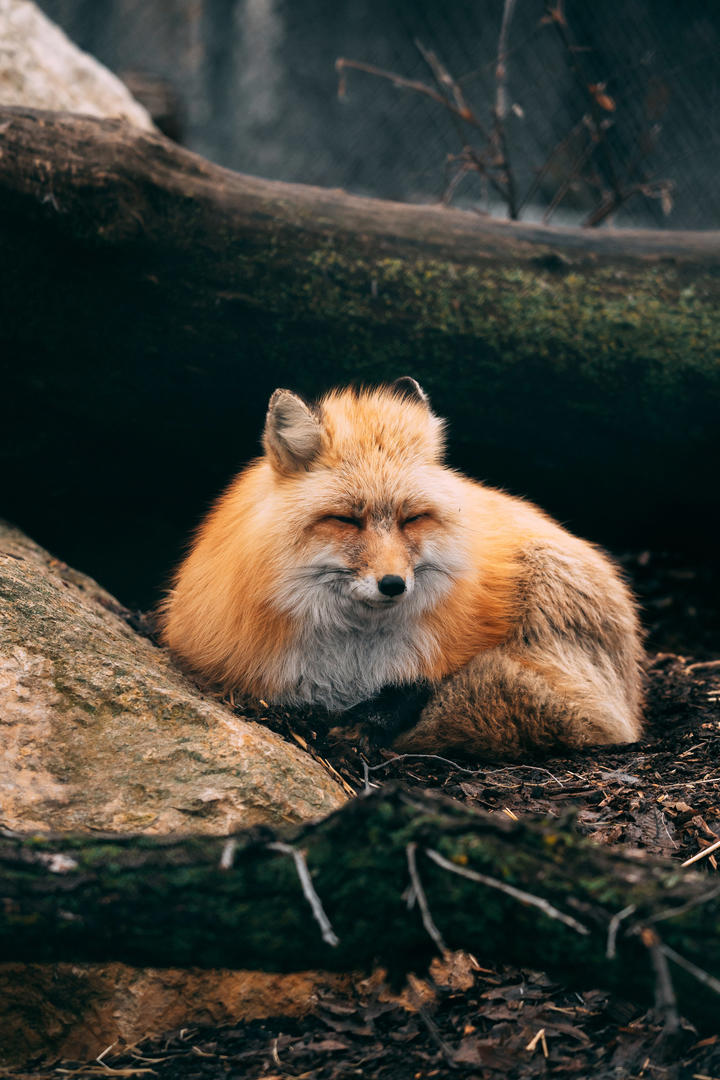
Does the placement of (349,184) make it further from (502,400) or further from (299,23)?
(502,400)

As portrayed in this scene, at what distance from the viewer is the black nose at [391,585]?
2588 millimetres

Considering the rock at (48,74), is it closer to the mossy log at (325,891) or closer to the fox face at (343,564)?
the fox face at (343,564)

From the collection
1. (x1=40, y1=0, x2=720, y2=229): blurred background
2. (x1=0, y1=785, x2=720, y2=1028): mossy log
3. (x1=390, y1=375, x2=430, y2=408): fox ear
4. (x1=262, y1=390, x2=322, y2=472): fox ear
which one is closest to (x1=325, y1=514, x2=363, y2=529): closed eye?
(x1=262, y1=390, x2=322, y2=472): fox ear

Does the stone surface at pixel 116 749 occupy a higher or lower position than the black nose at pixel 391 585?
lower

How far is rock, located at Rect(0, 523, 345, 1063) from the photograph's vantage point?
1.83 metres

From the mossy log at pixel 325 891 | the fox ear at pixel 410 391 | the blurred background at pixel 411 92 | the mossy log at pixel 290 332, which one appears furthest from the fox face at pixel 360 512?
the blurred background at pixel 411 92

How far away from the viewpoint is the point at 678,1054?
1.66 meters

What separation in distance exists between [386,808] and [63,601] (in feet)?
5.98

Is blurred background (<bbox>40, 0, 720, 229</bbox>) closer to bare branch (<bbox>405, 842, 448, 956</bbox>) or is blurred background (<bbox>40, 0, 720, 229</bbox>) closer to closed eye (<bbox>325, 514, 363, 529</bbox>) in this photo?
closed eye (<bbox>325, 514, 363, 529</bbox>)

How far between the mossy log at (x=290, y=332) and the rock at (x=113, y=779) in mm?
1441

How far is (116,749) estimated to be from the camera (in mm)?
2244

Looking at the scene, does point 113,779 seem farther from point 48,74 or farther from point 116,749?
point 48,74

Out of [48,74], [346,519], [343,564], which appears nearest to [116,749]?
[343,564]

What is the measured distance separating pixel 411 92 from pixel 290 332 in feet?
14.0
